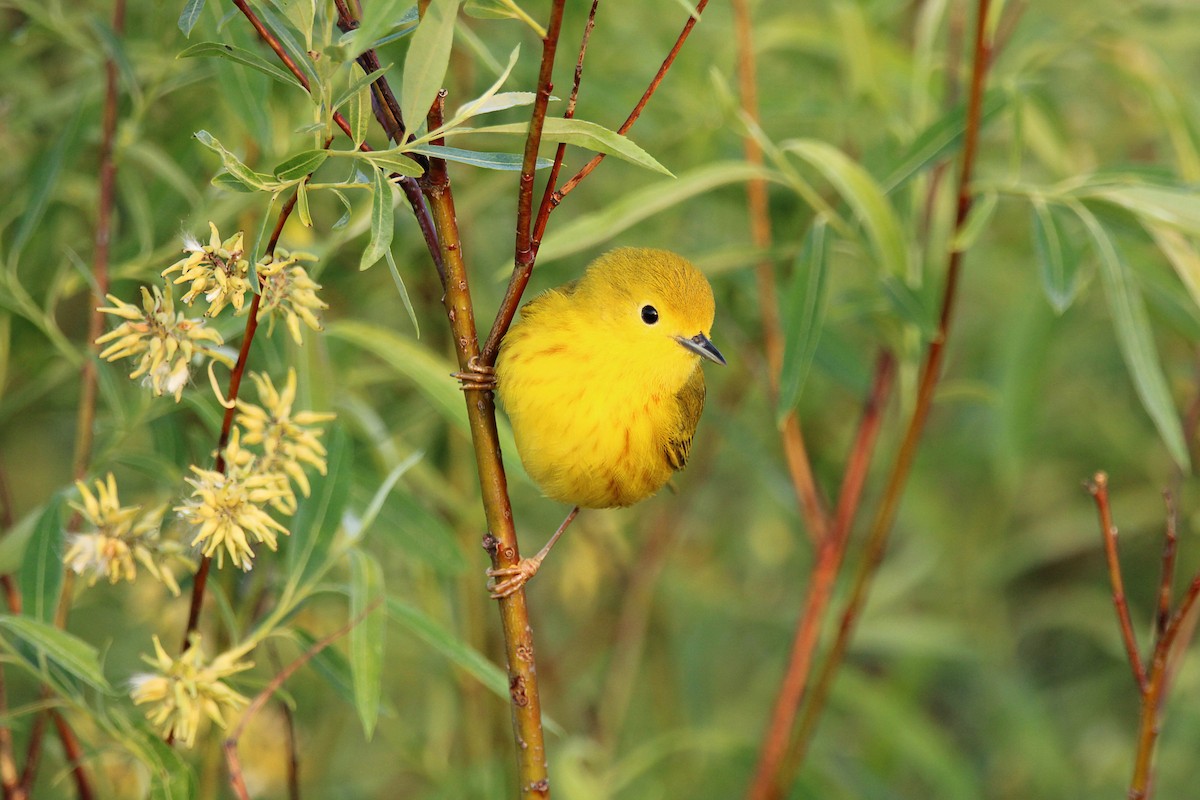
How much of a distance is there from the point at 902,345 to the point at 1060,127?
0.85 m

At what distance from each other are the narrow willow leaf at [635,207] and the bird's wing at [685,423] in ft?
1.49

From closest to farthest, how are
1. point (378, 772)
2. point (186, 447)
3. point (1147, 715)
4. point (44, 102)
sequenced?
1. point (1147, 715)
2. point (186, 447)
3. point (44, 102)
4. point (378, 772)

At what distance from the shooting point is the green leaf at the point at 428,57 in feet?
4.21

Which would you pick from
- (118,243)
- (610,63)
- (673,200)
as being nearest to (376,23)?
(673,200)

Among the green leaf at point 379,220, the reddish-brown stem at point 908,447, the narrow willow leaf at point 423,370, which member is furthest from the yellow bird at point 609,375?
the green leaf at point 379,220

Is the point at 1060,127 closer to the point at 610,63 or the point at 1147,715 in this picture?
the point at 610,63

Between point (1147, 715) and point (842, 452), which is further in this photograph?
point (842, 452)

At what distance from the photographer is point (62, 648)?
1.71 metres

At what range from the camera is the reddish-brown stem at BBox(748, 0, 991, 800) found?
8.17ft

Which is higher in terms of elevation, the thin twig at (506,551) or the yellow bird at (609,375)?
the yellow bird at (609,375)

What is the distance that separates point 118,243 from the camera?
2.83m

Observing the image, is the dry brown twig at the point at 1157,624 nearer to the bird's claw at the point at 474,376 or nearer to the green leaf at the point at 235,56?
the bird's claw at the point at 474,376

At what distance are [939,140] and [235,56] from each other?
5.58 feet

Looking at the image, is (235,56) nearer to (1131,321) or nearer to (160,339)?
(160,339)
